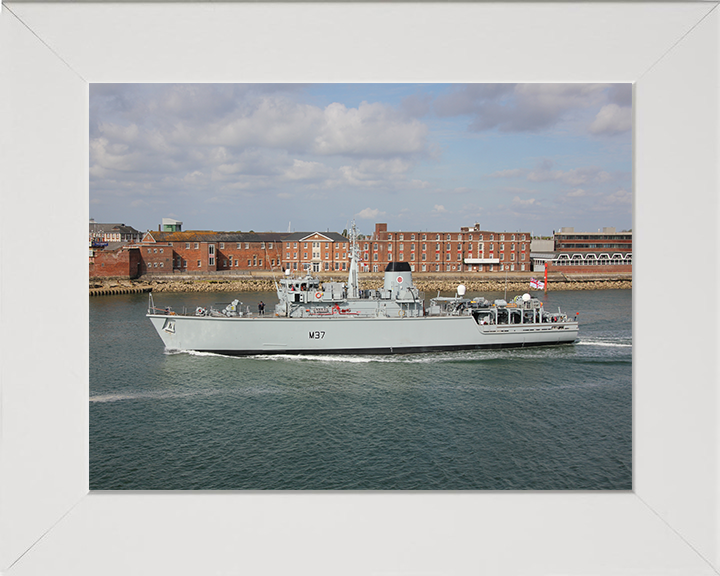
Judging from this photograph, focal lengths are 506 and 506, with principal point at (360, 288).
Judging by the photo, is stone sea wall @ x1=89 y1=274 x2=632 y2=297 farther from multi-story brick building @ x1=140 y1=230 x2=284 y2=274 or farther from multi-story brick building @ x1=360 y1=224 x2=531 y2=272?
multi-story brick building @ x1=140 y1=230 x2=284 y2=274

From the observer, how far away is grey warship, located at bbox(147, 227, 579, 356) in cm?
1498

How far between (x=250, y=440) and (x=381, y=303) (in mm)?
8246

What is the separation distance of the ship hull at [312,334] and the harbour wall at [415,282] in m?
20.2

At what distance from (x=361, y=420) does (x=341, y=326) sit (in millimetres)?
5899

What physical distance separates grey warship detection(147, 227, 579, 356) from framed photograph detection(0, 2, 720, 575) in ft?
36.4

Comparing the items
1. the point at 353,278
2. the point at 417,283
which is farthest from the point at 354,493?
the point at 417,283

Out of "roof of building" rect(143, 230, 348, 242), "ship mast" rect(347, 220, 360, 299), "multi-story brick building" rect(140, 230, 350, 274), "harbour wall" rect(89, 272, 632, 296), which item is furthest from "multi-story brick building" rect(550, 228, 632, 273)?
"ship mast" rect(347, 220, 360, 299)

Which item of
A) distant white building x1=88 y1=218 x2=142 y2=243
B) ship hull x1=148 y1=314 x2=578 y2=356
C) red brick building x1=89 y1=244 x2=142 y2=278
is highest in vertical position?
distant white building x1=88 y1=218 x2=142 y2=243

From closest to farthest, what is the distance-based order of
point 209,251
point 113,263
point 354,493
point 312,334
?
point 354,493 → point 312,334 → point 113,263 → point 209,251

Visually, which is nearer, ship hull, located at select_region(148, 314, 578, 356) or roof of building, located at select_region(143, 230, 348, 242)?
ship hull, located at select_region(148, 314, 578, 356)

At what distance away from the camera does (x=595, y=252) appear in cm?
4406

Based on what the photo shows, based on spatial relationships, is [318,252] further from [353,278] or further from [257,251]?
[353,278]
